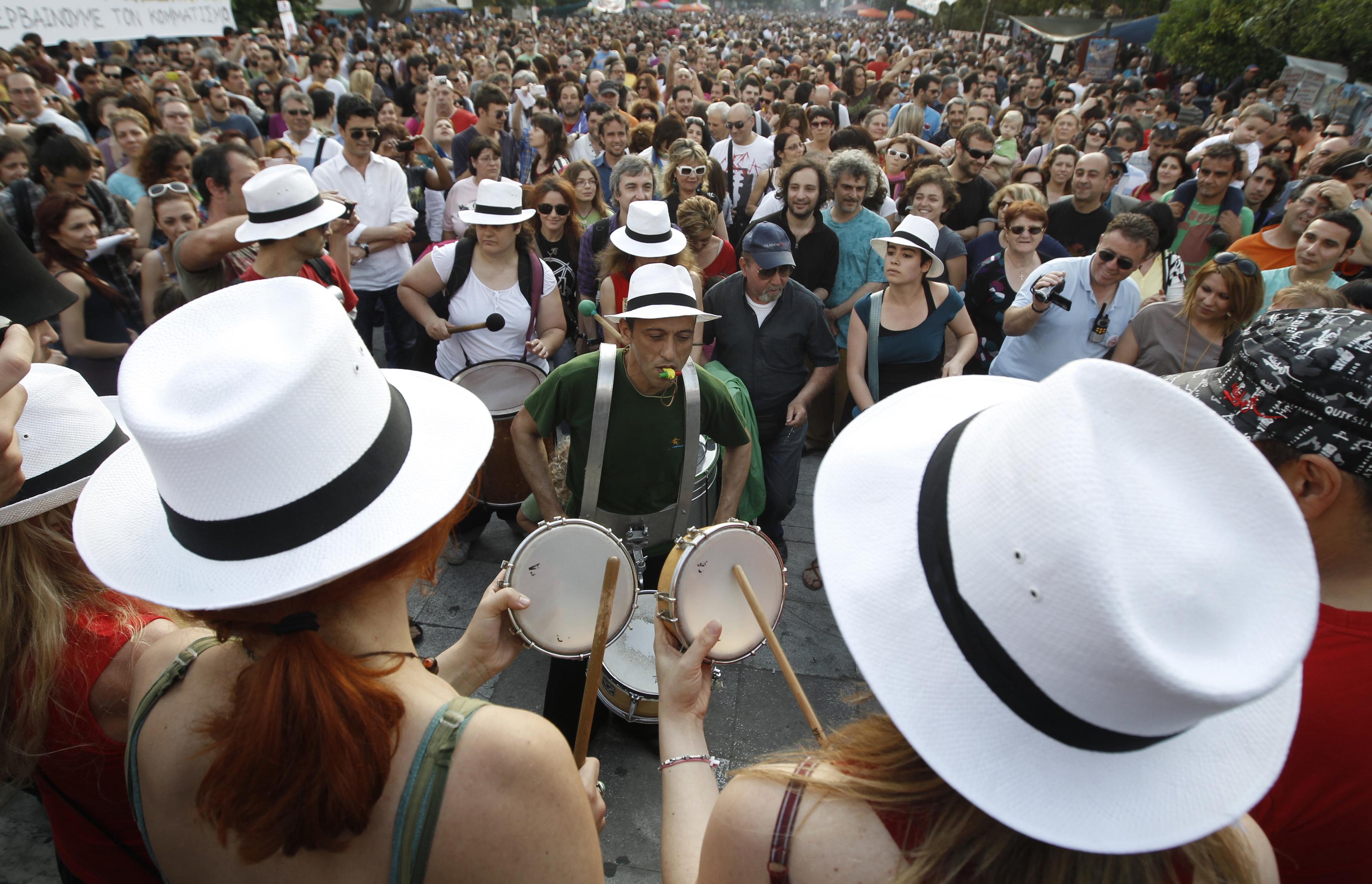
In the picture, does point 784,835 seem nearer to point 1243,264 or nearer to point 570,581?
point 570,581

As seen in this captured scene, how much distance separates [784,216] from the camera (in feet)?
18.4

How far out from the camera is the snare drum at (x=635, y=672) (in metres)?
2.92

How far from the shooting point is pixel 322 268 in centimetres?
410

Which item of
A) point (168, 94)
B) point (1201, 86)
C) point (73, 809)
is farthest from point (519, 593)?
point (1201, 86)

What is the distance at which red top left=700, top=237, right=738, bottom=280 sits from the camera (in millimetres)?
5613

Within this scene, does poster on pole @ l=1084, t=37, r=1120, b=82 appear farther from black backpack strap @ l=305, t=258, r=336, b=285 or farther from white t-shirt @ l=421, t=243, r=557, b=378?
black backpack strap @ l=305, t=258, r=336, b=285

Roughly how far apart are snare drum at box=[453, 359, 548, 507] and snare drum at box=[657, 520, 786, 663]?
5.46ft

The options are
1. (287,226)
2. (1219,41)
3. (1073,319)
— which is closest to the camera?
(287,226)

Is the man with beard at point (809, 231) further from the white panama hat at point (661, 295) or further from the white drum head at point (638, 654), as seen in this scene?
the white drum head at point (638, 654)

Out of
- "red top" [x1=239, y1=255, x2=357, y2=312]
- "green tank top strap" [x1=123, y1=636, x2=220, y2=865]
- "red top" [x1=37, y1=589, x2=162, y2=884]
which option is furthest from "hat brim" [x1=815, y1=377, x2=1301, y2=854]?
"red top" [x1=239, y1=255, x2=357, y2=312]

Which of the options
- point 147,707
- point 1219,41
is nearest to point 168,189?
point 147,707

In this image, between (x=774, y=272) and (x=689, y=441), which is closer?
(x=689, y=441)

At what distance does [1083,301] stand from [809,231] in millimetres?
1982

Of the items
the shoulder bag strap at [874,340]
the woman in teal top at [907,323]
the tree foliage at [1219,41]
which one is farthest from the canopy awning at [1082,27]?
the shoulder bag strap at [874,340]
